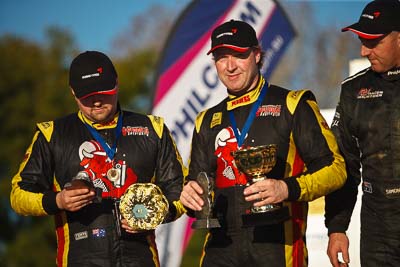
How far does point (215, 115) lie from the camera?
18.1ft

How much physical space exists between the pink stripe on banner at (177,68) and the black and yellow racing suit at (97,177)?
3.96m

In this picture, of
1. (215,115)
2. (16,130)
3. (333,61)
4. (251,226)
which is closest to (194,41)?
(215,115)

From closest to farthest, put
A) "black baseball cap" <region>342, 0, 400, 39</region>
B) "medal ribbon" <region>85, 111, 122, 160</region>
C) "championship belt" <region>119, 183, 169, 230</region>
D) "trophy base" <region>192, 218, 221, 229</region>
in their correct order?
"trophy base" <region>192, 218, 221, 229</region>, "championship belt" <region>119, 183, 169, 230</region>, "black baseball cap" <region>342, 0, 400, 39</region>, "medal ribbon" <region>85, 111, 122, 160</region>

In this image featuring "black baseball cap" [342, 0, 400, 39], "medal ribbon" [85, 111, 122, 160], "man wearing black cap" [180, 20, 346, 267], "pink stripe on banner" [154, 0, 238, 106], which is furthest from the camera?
"pink stripe on banner" [154, 0, 238, 106]

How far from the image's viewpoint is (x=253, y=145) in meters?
5.23

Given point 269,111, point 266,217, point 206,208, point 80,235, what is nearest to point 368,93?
point 269,111

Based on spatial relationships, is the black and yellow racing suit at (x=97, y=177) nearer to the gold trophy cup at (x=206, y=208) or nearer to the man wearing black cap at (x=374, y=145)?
the gold trophy cup at (x=206, y=208)

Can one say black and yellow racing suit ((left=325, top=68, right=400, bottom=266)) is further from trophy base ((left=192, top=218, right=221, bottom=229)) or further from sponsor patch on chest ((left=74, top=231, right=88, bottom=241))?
sponsor patch on chest ((left=74, top=231, right=88, bottom=241))

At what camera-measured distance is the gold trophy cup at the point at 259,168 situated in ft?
15.7

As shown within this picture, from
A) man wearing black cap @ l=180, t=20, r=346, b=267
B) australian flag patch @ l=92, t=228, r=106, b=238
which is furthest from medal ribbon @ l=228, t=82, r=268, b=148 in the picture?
australian flag patch @ l=92, t=228, r=106, b=238

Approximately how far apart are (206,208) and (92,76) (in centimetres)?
113

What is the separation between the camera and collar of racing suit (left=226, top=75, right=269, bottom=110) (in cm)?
538

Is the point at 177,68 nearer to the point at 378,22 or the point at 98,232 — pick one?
the point at 98,232

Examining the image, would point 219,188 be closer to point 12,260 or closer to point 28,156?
point 28,156
